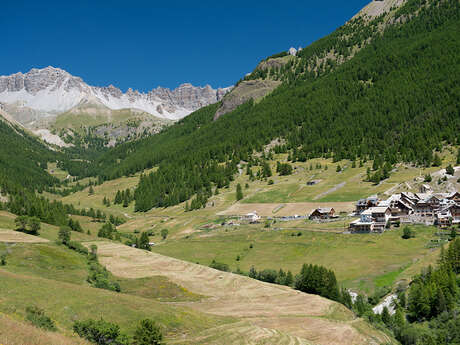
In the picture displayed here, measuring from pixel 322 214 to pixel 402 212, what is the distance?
78.2 feet

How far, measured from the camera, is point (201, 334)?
50219 millimetres

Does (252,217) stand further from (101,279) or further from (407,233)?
(101,279)

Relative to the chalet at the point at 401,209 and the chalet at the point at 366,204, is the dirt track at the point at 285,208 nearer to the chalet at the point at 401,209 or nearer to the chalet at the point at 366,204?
the chalet at the point at 366,204

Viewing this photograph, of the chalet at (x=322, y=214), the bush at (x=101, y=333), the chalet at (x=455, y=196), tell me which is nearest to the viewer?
the bush at (x=101, y=333)

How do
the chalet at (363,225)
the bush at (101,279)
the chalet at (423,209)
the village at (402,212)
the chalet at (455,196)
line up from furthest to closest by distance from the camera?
the chalet at (455,196), the chalet at (423,209), the chalet at (363,225), the village at (402,212), the bush at (101,279)

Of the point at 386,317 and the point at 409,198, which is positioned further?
the point at 409,198

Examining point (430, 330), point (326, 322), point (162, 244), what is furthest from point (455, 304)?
point (162, 244)

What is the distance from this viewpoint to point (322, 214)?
130 metres

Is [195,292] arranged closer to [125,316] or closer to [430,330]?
[125,316]

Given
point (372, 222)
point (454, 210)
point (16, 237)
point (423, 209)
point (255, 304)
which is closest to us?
point (255, 304)

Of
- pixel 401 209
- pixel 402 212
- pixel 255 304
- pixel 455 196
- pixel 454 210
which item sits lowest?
pixel 255 304

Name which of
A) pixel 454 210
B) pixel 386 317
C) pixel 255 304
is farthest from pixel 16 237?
pixel 454 210

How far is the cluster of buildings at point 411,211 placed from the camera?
106 metres

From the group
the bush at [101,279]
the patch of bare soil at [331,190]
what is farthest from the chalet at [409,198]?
the bush at [101,279]
